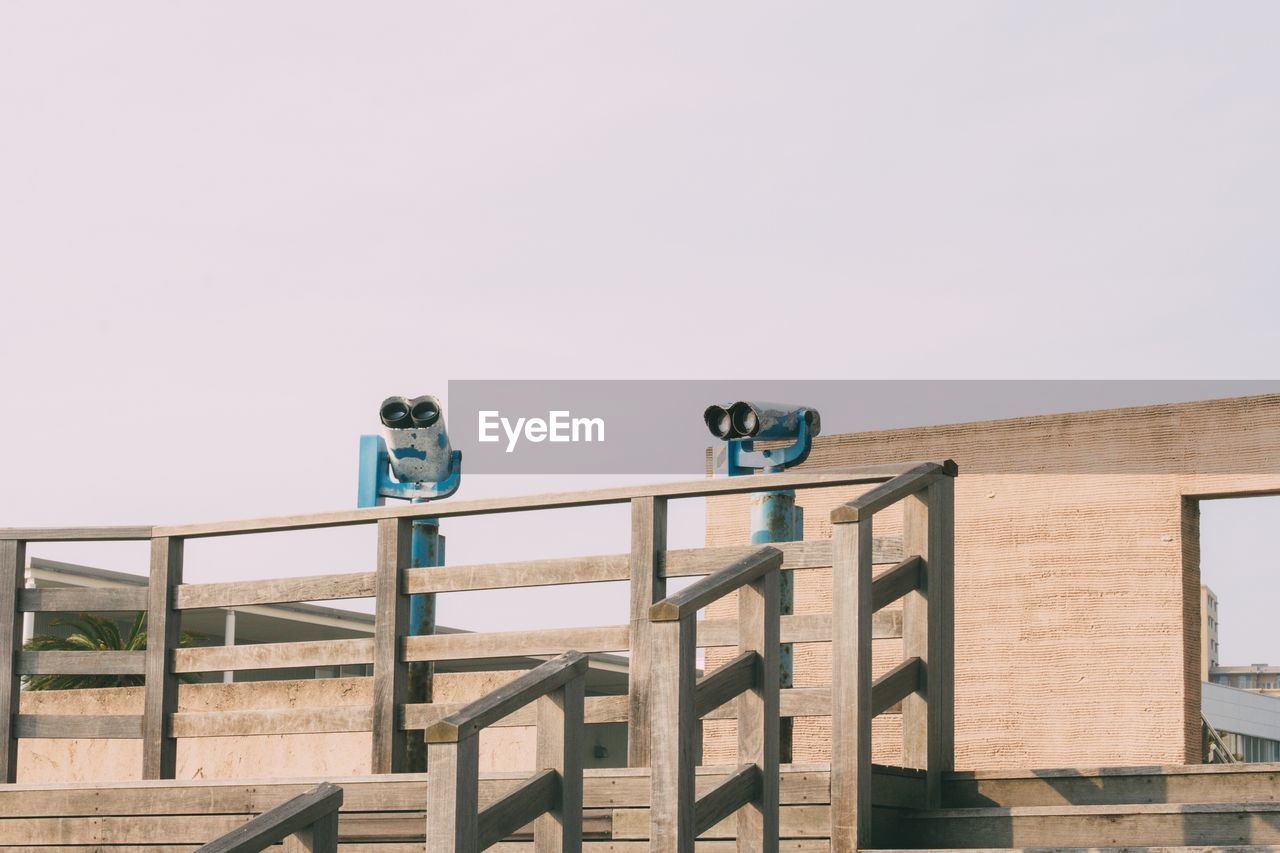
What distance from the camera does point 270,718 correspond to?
272 inches

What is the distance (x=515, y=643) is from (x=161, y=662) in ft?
5.80

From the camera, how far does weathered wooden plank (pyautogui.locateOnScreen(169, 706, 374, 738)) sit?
6770mm

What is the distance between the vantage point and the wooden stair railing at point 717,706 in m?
4.73

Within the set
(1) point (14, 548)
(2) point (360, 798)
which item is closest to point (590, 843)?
(2) point (360, 798)

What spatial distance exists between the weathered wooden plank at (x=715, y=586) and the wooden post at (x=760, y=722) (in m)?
0.05

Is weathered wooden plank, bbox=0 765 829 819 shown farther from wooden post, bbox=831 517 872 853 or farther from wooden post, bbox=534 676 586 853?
wooden post, bbox=534 676 586 853

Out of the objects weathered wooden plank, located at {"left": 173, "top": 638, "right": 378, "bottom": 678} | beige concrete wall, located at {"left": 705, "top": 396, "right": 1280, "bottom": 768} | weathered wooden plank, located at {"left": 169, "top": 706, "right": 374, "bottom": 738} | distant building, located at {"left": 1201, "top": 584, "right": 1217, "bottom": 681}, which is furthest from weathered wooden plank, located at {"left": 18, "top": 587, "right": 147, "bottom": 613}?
distant building, located at {"left": 1201, "top": 584, "right": 1217, "bottom": 681}

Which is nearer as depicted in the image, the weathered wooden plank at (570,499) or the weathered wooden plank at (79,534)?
the weathered wooden plank at (570,499)

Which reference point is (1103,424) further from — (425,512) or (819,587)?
(425,512)

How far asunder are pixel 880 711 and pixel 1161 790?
2.84ft

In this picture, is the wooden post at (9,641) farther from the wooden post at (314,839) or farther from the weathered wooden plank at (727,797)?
the weathered wooden plank at (727,797)

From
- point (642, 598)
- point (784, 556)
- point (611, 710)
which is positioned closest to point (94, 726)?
point (611, 710)

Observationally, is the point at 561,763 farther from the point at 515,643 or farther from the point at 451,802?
the point at 515,643

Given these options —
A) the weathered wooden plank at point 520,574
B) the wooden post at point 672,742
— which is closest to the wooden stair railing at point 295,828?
the wooden post at point 672,742
